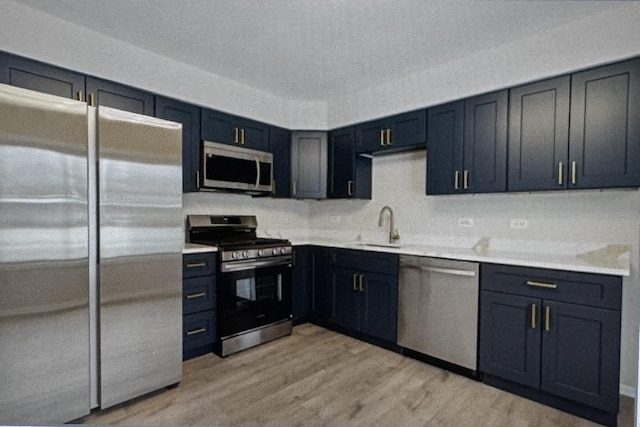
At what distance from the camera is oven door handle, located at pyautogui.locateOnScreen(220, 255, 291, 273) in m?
2.81

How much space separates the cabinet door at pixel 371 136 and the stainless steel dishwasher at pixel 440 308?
1190mm

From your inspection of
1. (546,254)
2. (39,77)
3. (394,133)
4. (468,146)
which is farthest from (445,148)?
(39,77)

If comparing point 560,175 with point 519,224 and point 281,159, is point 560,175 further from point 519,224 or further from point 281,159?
point 281,159


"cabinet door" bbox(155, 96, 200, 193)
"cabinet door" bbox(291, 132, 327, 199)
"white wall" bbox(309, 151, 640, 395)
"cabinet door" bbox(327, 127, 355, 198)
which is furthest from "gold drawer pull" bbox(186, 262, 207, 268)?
"white wall" bbox(309, 151, 640, 395)

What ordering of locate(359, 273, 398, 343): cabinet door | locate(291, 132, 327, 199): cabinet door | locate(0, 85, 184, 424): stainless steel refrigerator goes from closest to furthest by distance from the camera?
locate(0, 85, 184, 424): stainless steel refrigerator < locate(359, 273, 398, 343): cabinet door < locate(291, 132, 327, 199): cabinet door

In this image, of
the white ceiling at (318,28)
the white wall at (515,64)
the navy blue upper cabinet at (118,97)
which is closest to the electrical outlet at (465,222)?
the white wall at (515,64)

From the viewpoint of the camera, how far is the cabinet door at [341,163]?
356cm

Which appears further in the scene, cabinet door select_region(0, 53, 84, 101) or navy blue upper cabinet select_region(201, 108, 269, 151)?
navy blue upper cabinet select_region(201, 108, 269, 151)

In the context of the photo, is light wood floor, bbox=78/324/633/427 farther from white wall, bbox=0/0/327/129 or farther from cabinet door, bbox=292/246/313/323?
white wall, bbox=0/0/327/129

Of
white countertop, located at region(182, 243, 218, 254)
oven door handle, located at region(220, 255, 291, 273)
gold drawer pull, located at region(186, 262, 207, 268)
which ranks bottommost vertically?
oven door handle, located at region(220, 255, 291, 273)

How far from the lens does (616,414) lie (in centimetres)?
189

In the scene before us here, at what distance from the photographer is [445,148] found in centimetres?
287

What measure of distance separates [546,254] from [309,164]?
240 centimetres

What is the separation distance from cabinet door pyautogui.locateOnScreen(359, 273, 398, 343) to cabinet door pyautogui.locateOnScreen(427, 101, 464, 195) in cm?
91
